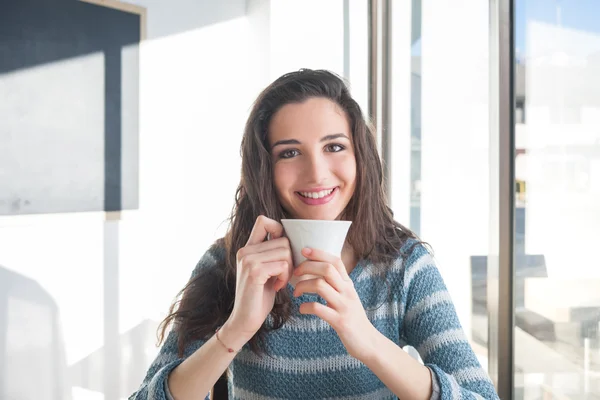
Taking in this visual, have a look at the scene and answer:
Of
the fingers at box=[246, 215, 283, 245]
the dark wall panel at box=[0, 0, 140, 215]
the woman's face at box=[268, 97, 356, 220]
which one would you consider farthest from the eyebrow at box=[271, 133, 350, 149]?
the dark wall panel at box=[0, 0, 140, 215]

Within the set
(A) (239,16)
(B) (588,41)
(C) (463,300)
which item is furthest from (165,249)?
(B) (588,41)

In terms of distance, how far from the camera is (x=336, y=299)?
29.6 inches

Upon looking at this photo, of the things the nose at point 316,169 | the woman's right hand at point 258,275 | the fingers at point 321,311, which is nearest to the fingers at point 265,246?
the woman's right hand at point 258,275

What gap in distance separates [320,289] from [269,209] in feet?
1.34

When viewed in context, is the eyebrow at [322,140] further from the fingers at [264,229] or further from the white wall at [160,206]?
the white wall at [160,206]

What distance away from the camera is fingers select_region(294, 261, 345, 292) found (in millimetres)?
736

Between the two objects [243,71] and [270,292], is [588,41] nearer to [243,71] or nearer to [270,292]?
[270,292]

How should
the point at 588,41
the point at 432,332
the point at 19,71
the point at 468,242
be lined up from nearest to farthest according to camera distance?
the point at 432,332 < the point at 588,41 < the point at 468,242 < the point at 19,71

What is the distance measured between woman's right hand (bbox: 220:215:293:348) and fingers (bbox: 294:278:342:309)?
2.0 inches

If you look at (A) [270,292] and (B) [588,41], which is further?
(B) [588,41]

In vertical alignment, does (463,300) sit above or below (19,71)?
below

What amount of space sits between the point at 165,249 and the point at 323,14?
1.59m

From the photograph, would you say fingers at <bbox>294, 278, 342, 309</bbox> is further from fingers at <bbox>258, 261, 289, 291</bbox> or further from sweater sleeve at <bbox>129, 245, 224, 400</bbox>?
sweater sleeve at <bbox>129, 245, 224, 400</bbox>

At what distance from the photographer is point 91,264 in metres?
2.46
